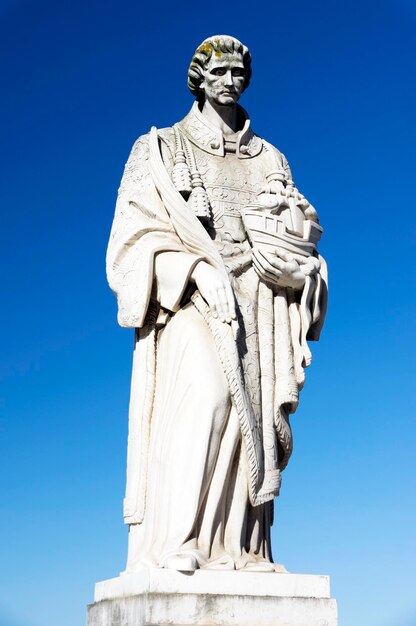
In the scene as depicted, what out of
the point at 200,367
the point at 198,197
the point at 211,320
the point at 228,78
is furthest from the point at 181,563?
the point at 228,78

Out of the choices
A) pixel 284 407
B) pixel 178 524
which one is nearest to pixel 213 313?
pixel 284 407

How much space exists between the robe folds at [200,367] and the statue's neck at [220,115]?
0.20 meters

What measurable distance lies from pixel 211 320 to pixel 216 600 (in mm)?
2275

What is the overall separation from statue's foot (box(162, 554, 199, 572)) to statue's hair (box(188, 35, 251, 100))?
4.47 meters

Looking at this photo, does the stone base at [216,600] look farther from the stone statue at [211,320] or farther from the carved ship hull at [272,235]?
the carved ship hull at [272,235]

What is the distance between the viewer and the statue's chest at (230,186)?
9.03m

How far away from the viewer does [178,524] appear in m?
7.87

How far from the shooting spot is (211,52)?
9.32 meters

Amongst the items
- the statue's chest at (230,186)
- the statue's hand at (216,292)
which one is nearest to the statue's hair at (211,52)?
the statue's chest at (230,186)

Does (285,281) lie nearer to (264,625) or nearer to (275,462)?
(275,462)

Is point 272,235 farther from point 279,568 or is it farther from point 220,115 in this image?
point 279,568

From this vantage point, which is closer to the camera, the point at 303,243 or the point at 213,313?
the point at 213,313

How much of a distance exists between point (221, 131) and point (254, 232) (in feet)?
3.92

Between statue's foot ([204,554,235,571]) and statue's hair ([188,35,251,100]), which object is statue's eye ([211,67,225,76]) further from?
statue's foot ([204,554,235,571])
